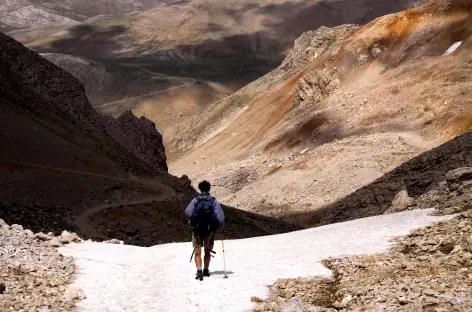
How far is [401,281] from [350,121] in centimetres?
4519

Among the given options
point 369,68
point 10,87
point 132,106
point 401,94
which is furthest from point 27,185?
point 132,106

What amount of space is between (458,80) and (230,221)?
88.1 feet

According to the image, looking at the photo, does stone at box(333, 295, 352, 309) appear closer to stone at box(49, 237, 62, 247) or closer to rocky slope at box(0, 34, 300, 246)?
stone at box(49, 237, 62, 247)

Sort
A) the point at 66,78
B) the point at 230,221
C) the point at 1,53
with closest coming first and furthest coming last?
1. the point at 230,221
2. the point at 1,53
3. the point at 66,78

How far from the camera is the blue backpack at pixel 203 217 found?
13.3 meters

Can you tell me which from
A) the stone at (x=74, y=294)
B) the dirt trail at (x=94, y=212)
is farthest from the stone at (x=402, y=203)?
the dirt trail at (x=94, y=212)

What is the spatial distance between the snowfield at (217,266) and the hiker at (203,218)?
0.71 m

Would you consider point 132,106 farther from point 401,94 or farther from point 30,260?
point 30,260

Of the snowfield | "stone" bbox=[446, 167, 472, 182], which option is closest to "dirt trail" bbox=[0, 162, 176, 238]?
the snowfield

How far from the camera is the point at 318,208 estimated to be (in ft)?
142

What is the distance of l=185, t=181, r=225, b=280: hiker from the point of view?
524 inches

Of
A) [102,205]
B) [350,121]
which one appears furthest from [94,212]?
[350,121]

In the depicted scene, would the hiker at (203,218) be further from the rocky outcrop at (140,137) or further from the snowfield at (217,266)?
the rocky outcrop at (140,137)

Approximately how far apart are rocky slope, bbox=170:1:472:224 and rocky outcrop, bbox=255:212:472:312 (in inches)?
618
